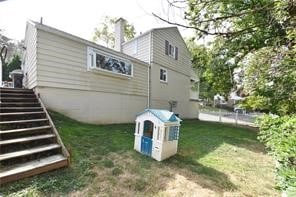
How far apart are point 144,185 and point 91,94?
6.30 meters

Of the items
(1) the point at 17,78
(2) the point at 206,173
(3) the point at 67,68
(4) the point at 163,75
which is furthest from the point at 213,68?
(1) the point at 17,78

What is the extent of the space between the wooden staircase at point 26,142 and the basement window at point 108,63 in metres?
3.47

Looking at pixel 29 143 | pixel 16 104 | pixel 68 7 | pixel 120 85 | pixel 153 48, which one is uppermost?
pixel 153 48

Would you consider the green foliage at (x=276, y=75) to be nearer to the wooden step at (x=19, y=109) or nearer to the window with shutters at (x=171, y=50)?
the wooden step at (x=19, y=109)

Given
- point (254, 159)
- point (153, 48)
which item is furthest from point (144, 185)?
point (153, 48)

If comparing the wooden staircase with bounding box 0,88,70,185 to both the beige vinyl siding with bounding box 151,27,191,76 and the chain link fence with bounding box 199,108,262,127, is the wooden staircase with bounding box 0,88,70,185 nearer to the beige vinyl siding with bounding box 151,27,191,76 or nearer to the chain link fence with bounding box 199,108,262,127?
the beige vinyl siding with bounding box 151,27,191,76

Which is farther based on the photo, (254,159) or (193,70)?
(193,70)

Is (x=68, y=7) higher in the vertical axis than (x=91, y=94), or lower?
higher

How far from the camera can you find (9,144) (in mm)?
4617

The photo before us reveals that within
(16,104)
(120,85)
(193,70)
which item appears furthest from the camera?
(193,70)

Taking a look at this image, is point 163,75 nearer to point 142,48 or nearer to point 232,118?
point 142,48

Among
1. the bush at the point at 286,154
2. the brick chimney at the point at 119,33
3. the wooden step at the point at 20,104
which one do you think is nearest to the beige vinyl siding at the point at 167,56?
the brick chimney at the point at 119,33

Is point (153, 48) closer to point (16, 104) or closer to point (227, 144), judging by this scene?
point (227, 144)

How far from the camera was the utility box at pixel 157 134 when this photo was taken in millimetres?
5980
